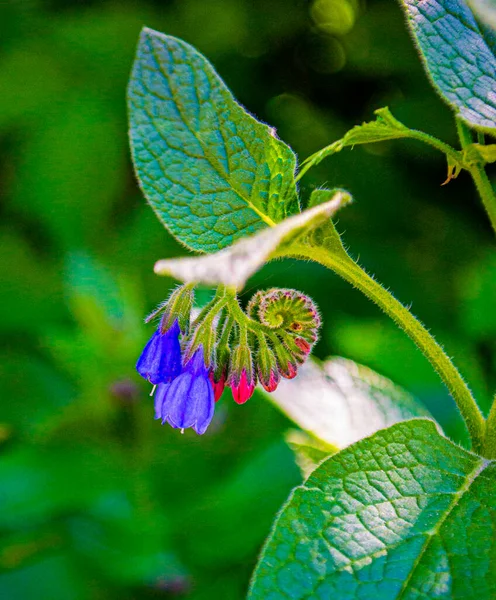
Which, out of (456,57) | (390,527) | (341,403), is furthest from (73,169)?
(390,527)

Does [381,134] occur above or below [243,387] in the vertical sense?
above

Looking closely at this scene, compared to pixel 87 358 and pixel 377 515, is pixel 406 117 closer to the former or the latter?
pixel 87 358

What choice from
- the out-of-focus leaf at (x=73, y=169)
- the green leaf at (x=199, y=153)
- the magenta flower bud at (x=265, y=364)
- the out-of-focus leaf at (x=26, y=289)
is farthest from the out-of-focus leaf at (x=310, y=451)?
the out-of-focus leaf at (x=73, y=169)

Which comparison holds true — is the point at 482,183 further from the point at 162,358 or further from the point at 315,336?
the point at 162,358

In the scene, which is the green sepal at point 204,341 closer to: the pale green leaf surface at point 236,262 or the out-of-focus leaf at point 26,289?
the pale green leaf surface at point 236,262

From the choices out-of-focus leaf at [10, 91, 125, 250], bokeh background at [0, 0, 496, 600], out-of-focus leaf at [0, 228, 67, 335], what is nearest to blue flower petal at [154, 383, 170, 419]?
bokeh background at [0, 0, 496, 600]

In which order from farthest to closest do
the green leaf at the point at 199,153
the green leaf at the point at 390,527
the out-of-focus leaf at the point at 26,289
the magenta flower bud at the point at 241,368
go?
1. the out-of-focus leaf at the point at 26,289
2. the magenta flower bud at the point at 241,368
3. the green leaf at the point at 199,153
4. the green leaf at the point at 390,527

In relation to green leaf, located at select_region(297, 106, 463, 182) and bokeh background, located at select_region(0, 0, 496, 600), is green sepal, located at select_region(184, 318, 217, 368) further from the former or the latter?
bokeh background, located at select_region(0, 0, 496, 600)
